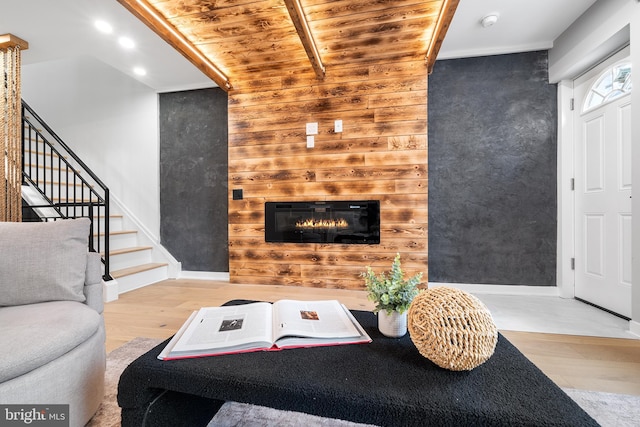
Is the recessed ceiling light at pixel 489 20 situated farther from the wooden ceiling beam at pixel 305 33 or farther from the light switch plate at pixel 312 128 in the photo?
the light switch plate at pixel 312 128

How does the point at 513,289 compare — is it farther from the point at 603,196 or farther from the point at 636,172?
the point at 636,172

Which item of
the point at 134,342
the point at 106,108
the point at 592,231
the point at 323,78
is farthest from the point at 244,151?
the point at 592,231

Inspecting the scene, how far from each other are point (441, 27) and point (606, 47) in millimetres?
1424

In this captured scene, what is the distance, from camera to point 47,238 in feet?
4.25

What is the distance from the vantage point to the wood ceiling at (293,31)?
90.0 inches

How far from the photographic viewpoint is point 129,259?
3604 millimetres

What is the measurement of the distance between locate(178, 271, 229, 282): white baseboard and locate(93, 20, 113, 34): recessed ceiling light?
108 inches

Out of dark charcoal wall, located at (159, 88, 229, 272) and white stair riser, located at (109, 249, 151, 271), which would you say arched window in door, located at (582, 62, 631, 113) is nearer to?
dark charcoal wall, located at (159, 88, 229, 272)

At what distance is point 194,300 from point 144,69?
2698 mm

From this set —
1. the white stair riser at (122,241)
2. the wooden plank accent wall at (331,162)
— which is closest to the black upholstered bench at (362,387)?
the wooden plank accent wall at (331,162)

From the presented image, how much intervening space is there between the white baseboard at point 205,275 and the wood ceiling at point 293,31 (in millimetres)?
2379

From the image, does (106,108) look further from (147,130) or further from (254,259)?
(254,259)

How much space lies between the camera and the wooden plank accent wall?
3047 millimetres

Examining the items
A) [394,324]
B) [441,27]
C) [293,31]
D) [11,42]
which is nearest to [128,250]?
Result: [11,42]
